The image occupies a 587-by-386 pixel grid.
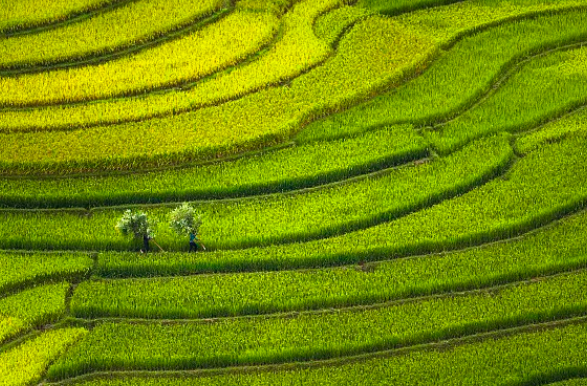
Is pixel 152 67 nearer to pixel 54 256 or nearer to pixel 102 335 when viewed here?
pixel 54 256

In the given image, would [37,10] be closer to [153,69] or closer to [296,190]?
[153,69]

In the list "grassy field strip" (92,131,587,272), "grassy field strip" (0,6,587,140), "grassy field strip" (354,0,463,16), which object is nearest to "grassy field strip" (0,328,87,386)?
"grassy field strip" (92,131,587,272)

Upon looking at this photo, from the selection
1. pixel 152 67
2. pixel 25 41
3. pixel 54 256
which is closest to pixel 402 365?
pixel 54 256

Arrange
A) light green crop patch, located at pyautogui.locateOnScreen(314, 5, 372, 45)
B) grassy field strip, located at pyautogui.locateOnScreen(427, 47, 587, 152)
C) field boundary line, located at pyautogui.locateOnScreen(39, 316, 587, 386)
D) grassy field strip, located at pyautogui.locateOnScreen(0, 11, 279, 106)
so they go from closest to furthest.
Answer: field boundary line, located at pyautogui.locateOnScreen(39, 316, 587, 386)
grassy field strip, located at pyautogui.locateOnScreen(427, 47, 587, 152)
grassy field strip, located at pyautogui.locateOnScreen(0, 11, 279, 106)
light green crop patch, located at pyautogui.locateOnScreen(314, 5, 372, 45)

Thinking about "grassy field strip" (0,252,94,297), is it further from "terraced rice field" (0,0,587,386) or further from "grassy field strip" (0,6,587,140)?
"grassy field strip" (0,6,587,140)

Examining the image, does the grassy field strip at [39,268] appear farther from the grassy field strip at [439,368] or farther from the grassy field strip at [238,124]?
the grassy field strip at [439,368]

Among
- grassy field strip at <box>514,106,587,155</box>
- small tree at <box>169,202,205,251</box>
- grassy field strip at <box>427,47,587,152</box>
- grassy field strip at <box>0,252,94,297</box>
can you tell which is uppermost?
grassy field strip at <box>427,47,587,152</box>

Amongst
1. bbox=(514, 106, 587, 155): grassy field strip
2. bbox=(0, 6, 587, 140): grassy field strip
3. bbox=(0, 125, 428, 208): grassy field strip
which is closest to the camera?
bbox=(0, 125, 428, 208): grassy field strip

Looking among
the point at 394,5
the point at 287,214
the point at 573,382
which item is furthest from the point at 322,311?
the point at 394,5
